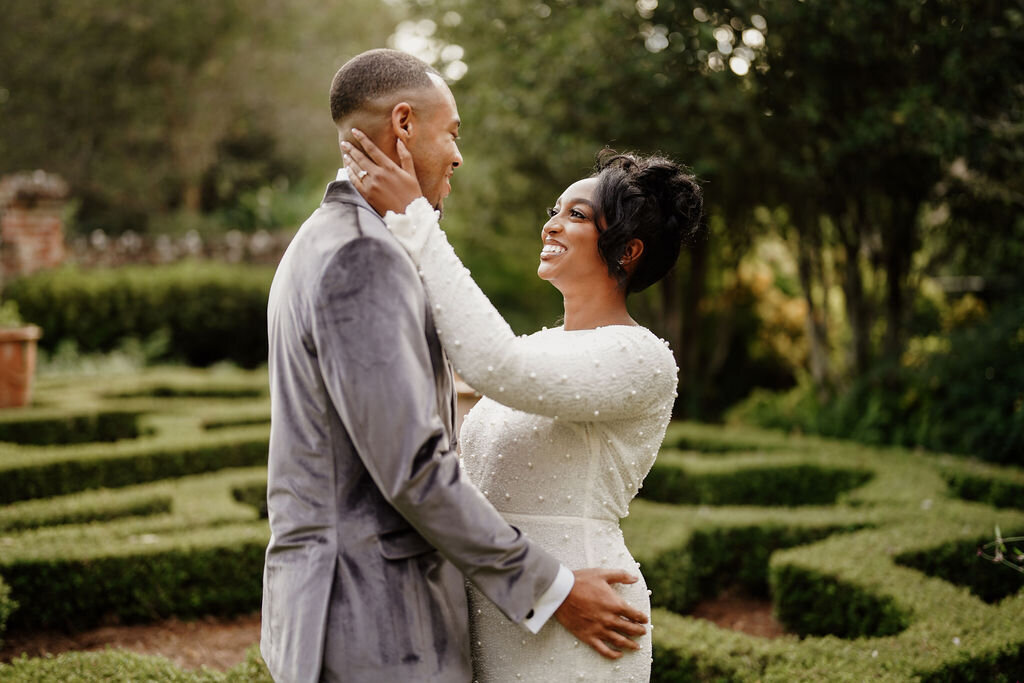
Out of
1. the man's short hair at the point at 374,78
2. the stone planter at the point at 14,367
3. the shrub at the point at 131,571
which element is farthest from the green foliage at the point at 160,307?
the man's short hair at the point at 374,78

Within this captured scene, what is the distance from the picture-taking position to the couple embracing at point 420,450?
1.73 meters

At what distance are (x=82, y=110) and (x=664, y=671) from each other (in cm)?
2195

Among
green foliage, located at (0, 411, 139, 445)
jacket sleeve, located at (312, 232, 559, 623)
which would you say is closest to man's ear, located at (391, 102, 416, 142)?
jacket sleeve, located at (312, 232, 559, 623)

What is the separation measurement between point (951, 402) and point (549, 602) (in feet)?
A: 23.1

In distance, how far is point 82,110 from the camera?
2130 centimetres

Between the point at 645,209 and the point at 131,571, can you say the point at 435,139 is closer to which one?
the point at 645,209

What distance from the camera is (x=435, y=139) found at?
195cm

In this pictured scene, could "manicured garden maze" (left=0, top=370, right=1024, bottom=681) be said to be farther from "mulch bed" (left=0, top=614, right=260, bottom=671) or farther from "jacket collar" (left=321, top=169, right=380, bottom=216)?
"jacket collar" (left=321, top=169, right=380, bottom=216)

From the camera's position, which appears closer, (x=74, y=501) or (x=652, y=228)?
(x=652, y=228)

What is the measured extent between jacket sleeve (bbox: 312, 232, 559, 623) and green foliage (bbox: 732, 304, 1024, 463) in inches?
234

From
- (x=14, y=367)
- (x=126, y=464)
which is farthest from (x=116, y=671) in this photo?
(x=14, y=367)

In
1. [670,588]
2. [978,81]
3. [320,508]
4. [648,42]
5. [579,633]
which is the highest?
[648,42]

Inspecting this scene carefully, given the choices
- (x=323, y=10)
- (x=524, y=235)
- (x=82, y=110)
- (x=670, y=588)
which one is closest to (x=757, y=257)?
(x=524, y=235)

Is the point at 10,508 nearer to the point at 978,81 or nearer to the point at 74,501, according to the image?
the point at 74,501
